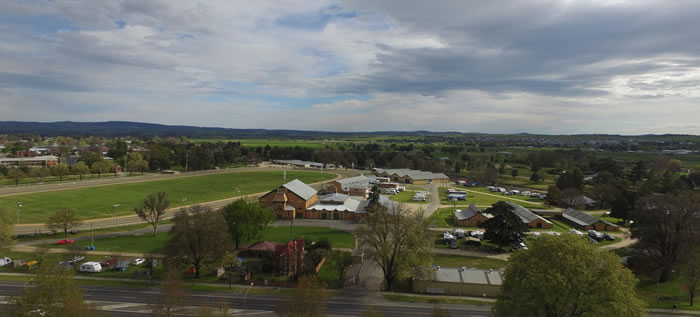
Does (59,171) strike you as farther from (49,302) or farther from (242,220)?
(49,302)

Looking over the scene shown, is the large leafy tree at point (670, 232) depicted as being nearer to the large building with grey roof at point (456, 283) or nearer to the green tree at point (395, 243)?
the large building with grey roof at point (456, 283)

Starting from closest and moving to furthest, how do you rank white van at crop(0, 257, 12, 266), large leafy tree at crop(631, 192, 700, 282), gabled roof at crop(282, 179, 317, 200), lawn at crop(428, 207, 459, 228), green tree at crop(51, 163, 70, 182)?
large leafy tree at crop(631, 192, 700, 282)
white van at crop(0, 257, 12, 266)
lawn at crop(428, 207, 459, 228)
gabled roof at crop(282, 179, 317, 200)
green tree at crop(51, 163, 70, 182)

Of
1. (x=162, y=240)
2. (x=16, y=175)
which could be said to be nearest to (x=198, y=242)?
(x=162, y=240)

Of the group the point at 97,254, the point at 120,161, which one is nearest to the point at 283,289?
the point at 97,254

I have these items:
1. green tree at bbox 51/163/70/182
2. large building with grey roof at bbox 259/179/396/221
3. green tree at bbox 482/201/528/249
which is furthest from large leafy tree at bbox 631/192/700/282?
green tree at bbox 51/163/70/182

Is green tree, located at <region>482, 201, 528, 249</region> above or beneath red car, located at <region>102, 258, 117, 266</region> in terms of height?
above

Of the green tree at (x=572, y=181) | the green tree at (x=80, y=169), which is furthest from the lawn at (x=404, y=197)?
the green tree at (x=80, y=169)

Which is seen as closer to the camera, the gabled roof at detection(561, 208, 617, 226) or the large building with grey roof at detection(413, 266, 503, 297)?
the large building with grey roof at detection(413, 266, 503, 297)

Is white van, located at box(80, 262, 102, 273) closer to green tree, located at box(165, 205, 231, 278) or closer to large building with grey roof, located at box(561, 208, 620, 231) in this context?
green tree, located at box(165, 205, 231, 278)
